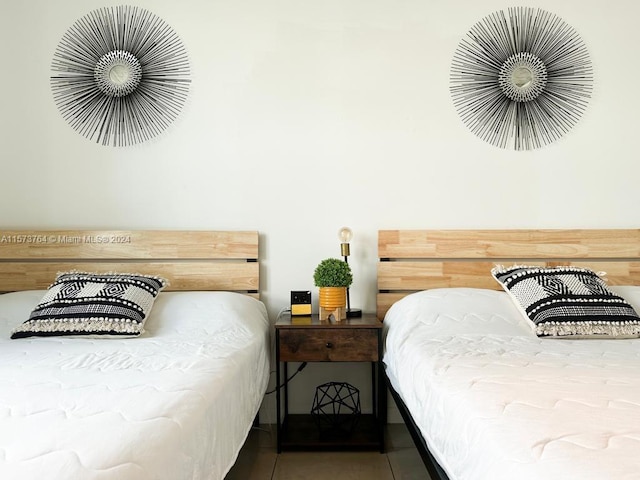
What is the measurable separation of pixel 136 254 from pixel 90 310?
0.62 m

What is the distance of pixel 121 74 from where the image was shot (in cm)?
Answer: 293

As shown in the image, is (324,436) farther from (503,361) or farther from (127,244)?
(127,244)

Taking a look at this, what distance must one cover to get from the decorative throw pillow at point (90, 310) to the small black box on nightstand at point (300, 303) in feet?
2.18

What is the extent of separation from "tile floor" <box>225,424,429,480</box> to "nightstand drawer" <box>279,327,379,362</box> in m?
0.41

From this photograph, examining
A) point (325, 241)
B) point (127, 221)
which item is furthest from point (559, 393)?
point (127, 221)

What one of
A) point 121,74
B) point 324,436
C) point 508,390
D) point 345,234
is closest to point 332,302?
point 345,234

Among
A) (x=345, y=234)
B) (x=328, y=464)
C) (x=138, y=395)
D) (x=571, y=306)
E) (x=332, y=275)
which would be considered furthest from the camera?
(x=345, y=234)

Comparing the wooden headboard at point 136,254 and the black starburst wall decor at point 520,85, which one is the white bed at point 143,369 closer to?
the wooden headboard at point 136,254

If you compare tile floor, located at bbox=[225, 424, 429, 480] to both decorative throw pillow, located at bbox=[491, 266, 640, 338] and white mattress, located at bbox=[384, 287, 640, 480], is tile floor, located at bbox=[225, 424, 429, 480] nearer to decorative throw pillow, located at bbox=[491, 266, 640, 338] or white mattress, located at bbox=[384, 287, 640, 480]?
white mattress, located at bbox=[384, 287, 640, 480]

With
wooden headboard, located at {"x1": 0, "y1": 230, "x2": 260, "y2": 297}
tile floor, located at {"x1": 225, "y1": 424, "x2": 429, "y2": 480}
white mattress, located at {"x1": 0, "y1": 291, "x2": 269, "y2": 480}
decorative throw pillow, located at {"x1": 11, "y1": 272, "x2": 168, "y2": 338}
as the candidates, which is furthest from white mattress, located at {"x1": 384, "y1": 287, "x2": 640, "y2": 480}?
decorative throw pillow, located at {"x1": 11, "y1": 272, "x2": 168, "y2": 338}

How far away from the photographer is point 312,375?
294 centimetres

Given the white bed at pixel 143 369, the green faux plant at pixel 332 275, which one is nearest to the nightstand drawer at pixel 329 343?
the white bed at pixel 143 369

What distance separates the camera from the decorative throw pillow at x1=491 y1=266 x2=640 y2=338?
7.27 ft

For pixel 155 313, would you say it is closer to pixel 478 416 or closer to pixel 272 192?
pixel 272 192
